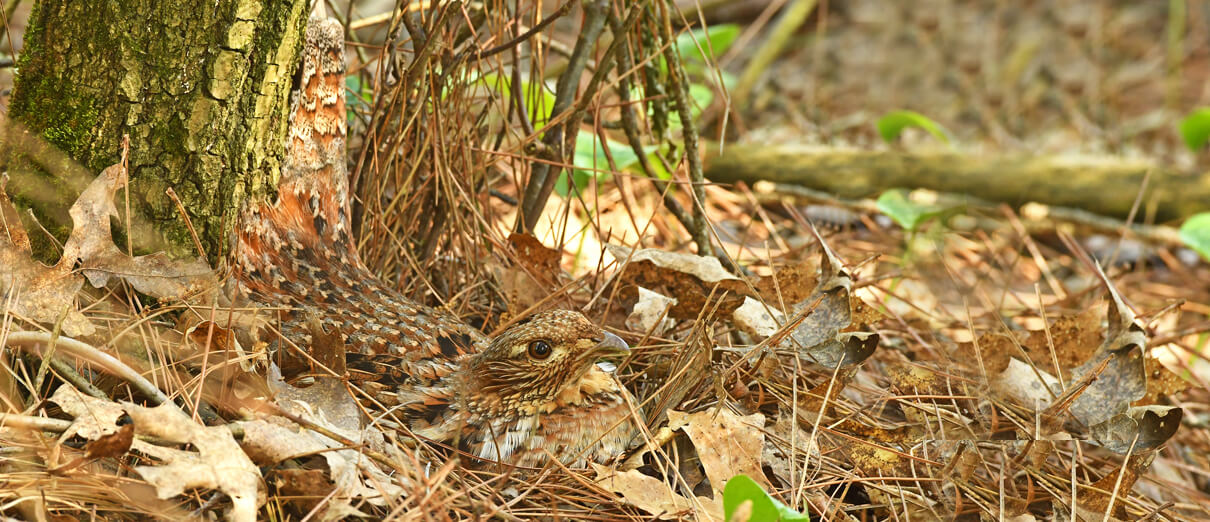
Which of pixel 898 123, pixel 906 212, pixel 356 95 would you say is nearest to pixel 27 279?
pixel 356 95

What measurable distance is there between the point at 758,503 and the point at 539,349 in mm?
768

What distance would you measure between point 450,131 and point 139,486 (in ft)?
5.03

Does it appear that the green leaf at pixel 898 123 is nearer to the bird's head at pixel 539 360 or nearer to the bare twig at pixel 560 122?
the bare twig at pixel 560 122

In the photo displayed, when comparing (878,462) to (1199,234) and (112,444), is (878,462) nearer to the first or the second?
(112,444)

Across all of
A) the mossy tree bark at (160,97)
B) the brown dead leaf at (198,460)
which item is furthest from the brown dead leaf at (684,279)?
the brown dead leaf at (198,460)

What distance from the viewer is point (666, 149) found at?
3.75m

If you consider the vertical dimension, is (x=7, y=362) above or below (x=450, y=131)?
below

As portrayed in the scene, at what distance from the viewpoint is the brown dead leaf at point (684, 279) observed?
9.21ft

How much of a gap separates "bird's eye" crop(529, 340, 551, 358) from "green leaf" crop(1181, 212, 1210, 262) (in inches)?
108

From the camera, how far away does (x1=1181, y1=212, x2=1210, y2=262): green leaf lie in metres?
3.63

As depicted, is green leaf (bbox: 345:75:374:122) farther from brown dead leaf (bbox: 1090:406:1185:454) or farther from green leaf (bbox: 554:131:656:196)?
brown dead leaf (bbox: 1090:406:1185:454)

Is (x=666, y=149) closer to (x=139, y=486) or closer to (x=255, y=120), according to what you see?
(x=255, y=120)

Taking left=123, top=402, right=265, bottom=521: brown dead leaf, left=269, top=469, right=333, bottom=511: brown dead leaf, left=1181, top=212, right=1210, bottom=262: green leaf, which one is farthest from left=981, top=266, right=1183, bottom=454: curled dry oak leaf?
left=123, top=402, right=265, bottom=521: brown dead leaf

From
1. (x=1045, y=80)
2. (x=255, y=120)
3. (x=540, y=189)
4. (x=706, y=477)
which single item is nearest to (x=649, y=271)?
(x=540, y=189)
